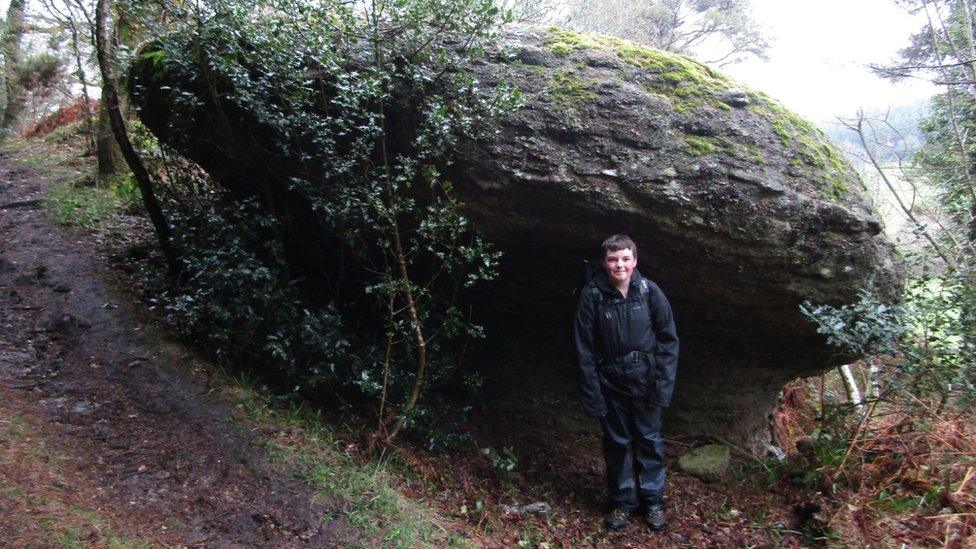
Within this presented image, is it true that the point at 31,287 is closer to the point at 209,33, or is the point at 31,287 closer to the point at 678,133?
the point at 209,33

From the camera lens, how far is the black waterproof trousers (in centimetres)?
441

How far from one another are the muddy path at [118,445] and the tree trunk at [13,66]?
9.71 m

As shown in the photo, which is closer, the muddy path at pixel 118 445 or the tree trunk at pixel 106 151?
the muddy path at pixel 118 445

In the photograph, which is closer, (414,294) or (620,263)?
(620,263)

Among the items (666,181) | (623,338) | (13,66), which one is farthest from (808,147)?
(13,66)

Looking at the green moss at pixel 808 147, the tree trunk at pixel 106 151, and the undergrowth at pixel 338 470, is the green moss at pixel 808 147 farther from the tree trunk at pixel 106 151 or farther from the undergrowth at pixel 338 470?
the tree trunk at pixel 106 151

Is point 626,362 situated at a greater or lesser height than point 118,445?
greater

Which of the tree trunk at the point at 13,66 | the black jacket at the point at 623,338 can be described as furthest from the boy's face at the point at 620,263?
the tree trunk at the point at 13,66

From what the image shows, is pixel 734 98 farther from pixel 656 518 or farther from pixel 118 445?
pixel 118 445

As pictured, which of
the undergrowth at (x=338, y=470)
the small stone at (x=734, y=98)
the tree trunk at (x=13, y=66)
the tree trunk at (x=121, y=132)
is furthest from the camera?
the tree trunk at (x=13, y=66)

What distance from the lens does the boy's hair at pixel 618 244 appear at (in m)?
4.17

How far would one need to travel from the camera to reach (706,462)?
5.42m

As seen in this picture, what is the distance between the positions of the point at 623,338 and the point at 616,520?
1426mm

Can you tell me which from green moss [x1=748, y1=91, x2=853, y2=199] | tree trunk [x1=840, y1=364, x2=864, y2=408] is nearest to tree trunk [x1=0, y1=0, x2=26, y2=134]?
green moss [x1=748, y1=91, x2=853, y2=199]
